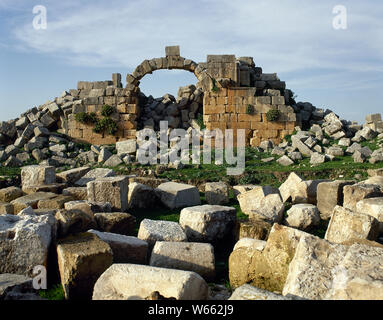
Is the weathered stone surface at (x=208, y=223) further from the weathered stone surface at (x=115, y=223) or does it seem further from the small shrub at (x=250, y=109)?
the small shrub at (x=250, y=109)

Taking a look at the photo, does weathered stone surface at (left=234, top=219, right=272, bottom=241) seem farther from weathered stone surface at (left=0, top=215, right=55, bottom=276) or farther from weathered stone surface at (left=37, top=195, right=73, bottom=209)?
weathered stone surface at (left=37, top=195, right=73, bottom=209)

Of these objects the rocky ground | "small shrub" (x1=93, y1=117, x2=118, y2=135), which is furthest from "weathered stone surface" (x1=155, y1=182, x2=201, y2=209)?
"small shrub" (x1=93, y1=117, x2=118, y2=135)

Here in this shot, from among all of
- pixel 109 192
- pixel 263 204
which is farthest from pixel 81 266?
pixel 263 204

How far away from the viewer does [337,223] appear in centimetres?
557

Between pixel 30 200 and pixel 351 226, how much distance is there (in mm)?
5729

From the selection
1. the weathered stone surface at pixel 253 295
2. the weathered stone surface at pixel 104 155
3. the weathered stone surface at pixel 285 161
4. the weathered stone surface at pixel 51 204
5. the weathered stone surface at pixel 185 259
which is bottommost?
the weathered stone surface at pixel 185 259

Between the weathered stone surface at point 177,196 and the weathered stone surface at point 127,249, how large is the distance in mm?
3361

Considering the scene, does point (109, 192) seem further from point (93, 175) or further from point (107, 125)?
point (107, 125)

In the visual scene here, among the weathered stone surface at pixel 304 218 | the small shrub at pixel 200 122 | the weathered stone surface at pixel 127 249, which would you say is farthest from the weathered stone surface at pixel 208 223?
the small shrub at pixel 200 122

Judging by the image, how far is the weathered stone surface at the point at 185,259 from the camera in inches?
201

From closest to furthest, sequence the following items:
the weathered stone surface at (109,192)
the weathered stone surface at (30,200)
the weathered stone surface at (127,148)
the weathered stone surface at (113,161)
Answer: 1. the weathered stone surface at (30,200)
2. the weathered stone surface at (109,192)
3. the weathered stone surface at (113,161)
4. the weathered stone surface at (127,148)

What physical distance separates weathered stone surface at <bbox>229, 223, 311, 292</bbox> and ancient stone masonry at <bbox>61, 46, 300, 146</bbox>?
44.2 feet

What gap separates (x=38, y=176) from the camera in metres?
9.64
